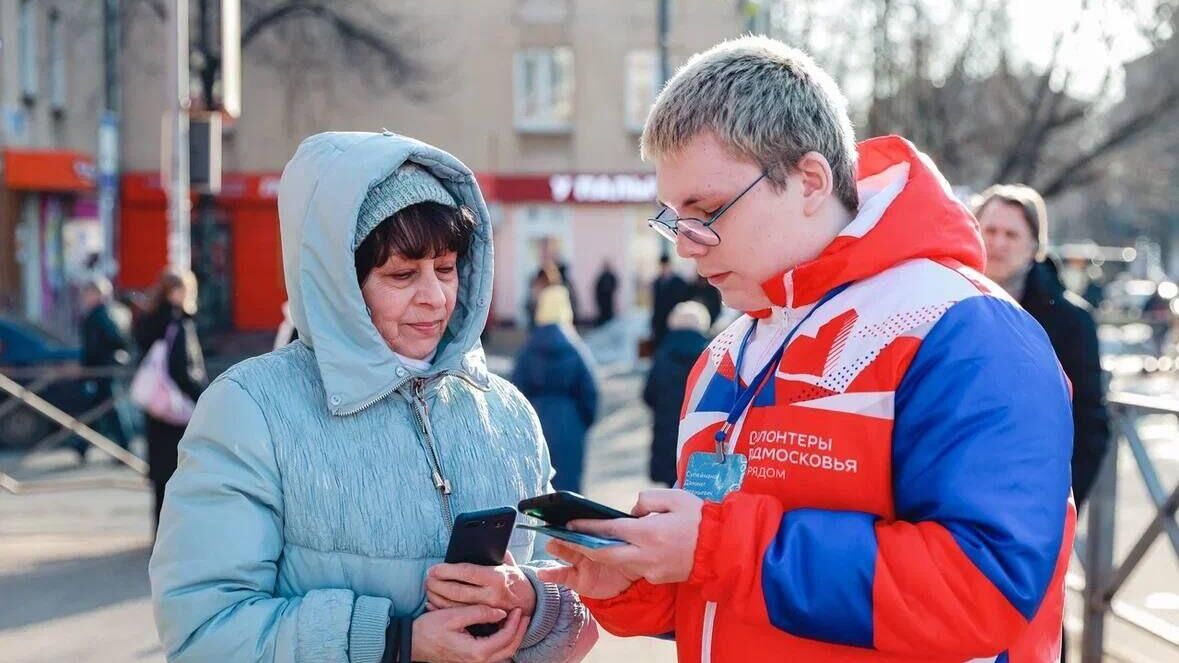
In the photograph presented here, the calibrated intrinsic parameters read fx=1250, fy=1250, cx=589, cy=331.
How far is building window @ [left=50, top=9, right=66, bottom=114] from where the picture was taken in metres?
26.1

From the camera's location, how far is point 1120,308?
117 feet

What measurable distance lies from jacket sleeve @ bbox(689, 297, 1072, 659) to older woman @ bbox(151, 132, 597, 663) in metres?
0.57

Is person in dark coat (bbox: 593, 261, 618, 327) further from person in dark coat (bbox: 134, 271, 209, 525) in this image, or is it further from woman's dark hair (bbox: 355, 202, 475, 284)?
woman's dark hair (bbox: 355, 202, 475, 284)

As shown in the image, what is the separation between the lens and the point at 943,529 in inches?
67.8

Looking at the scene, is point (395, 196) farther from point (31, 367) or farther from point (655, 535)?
point (31, 367)

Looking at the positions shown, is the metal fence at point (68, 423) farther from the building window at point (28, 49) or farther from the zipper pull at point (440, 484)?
the building window at point (28, 49)

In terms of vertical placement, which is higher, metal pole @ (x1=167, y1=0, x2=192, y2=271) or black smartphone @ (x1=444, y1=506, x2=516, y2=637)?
metal pole @ (x1=167, y1=0, x2=192, y2=271)

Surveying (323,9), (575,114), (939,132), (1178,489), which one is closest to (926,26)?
(939,132)

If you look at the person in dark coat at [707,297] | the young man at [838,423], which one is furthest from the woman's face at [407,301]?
the person in dark coat at [707,297]

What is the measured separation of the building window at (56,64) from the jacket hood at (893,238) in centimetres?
2709

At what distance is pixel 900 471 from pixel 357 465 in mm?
951

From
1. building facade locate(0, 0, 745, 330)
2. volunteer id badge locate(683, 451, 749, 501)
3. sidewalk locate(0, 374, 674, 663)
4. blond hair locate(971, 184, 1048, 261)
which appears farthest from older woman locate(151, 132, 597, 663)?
building facade locate(0, 0, 745, 330)

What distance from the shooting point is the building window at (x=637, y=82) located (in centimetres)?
2892

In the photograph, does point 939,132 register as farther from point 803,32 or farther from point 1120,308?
point 1120,308
